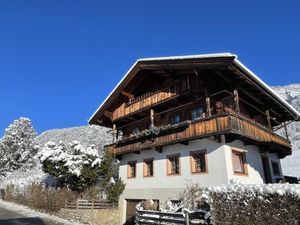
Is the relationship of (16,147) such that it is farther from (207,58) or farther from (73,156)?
(207,58)

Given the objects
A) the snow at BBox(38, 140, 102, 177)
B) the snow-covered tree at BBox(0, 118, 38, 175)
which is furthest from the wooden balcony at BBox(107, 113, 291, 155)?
the snow-covered tree at BBox(0, 118, 38, 175)

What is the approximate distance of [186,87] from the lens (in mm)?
18703

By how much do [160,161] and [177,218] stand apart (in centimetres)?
712

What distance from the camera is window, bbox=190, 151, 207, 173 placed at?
17.2 metres

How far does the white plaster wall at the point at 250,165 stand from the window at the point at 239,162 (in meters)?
0.31

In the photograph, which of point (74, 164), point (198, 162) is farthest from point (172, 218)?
point (74, 164)

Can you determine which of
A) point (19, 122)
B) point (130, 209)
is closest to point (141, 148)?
point (130, 209)

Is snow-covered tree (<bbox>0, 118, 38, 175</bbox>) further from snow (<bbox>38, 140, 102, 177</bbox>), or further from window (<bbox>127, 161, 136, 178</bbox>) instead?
window (<bbox>127, 161, 136, 178</bbox>)

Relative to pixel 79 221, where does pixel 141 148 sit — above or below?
above

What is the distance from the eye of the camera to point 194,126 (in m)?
17.2

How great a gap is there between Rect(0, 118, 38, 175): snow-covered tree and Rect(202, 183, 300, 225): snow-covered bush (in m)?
41.7

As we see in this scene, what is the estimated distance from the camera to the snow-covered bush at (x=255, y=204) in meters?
8.86

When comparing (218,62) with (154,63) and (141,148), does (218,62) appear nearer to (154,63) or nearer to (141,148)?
(154,63)

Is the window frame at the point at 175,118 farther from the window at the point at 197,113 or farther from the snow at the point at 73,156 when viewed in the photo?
the snow at the point at 73,156
